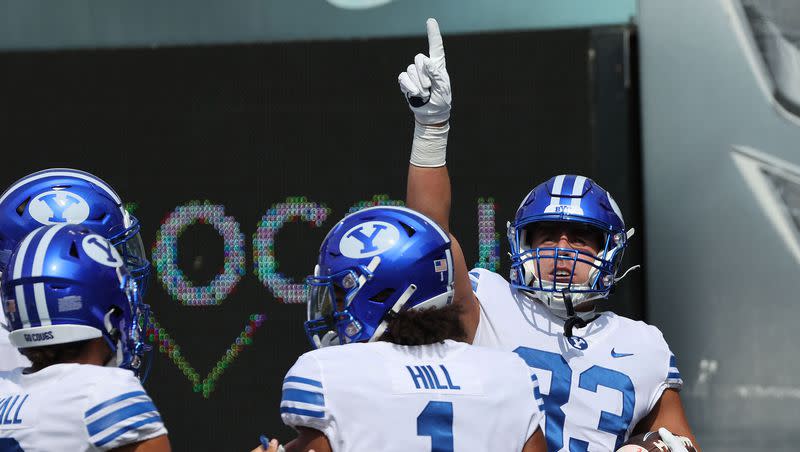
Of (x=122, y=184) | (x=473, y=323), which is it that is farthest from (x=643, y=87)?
(x=122, y=184)

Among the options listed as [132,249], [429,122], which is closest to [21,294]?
[132,249]

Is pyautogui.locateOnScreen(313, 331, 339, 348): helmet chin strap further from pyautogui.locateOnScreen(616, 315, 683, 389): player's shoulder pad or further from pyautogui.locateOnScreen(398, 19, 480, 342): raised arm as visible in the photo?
pyautogui.locateOnScreen(616, 315, 683, 389): player's shoulder pad

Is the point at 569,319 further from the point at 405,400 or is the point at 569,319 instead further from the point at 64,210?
the point at 64,210

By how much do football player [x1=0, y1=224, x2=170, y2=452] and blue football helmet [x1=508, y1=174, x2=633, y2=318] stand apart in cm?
118

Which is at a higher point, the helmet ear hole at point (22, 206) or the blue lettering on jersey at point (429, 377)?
the helmet ear hole at point (22, 206)

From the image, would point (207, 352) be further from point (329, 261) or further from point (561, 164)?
point (329, 261)

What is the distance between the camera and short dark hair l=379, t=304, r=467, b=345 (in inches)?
93.5

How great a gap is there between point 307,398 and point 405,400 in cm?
19

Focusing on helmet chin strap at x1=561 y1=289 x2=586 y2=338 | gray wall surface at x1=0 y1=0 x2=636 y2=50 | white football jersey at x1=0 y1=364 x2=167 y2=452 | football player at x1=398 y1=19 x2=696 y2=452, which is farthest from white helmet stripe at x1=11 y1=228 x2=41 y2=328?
gray wall surface at x1=0 y1=0 x2=636 y2=50

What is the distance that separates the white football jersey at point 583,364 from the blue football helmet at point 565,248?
68 mm

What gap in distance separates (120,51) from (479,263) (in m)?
1.69

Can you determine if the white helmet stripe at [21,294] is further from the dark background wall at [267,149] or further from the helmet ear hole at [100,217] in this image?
the dark background wall at [267,149]

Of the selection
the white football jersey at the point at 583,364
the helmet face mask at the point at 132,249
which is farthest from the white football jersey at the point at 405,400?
the helmet face mask at the point at 132,249

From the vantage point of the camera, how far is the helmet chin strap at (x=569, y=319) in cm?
306
